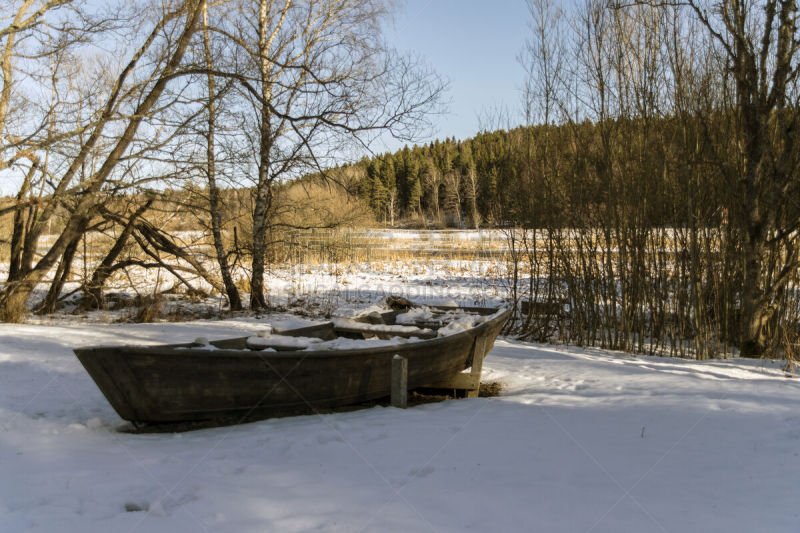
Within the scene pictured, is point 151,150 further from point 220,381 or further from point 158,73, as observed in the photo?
point 220,381

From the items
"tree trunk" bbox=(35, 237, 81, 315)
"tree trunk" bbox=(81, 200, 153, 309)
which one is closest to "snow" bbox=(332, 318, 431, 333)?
"tree trunk" bbox=(81, 200, 153, 309)

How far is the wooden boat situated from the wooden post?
9 centimetres

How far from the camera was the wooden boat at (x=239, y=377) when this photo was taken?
3982 mm

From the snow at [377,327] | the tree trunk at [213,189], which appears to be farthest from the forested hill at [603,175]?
the snow at [377,327]

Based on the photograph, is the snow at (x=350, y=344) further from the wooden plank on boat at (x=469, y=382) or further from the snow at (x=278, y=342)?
the wooden plank on boat at (x=469, y=382)

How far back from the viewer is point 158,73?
9125mm

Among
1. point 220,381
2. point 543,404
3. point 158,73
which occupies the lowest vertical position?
point 543,404

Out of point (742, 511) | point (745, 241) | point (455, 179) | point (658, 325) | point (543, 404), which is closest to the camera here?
point (742, 511)

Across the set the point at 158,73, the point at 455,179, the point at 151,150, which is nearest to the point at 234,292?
the point at 151,150

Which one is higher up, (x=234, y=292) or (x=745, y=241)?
(x=745, y=241)

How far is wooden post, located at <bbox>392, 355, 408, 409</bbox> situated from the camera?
203 inches

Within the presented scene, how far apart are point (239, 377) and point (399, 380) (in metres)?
1.61

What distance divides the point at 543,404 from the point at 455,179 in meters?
51.9

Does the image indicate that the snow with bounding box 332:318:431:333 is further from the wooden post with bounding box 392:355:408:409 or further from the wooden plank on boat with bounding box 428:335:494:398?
the wooden post with bounding box 392:355:408:409
